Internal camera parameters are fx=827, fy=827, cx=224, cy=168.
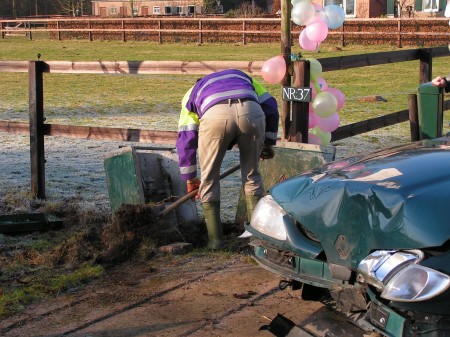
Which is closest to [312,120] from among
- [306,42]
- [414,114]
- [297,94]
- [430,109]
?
[297,94]

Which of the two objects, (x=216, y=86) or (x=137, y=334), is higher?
(x=216, y=86)

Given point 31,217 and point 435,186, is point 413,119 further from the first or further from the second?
point 435,186

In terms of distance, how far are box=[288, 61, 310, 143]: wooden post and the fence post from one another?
2.61 meters

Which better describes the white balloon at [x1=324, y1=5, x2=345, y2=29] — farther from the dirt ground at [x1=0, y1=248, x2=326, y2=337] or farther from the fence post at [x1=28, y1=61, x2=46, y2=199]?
the dirt ground at [x1=0, y1=248, x2=326, y2=337]

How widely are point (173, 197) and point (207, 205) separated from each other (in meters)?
→ 0.65

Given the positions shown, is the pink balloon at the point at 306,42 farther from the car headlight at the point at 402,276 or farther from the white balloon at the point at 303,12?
the car headlight at the point at 402,276

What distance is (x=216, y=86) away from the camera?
5.54m

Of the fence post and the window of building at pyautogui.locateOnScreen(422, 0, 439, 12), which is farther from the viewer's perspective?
the window of building at pyautogui.locateOnScreen(422, 0, 439, 12)

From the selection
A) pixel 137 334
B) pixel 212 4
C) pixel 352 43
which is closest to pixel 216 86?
pixel 137 334

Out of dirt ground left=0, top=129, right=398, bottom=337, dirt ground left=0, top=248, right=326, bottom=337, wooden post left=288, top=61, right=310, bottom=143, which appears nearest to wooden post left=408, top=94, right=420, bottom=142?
wooden post left=288, top=61, right=310, bottom=143

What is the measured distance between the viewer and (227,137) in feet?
18.2

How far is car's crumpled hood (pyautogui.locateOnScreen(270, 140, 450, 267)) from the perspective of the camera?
3.00 metres

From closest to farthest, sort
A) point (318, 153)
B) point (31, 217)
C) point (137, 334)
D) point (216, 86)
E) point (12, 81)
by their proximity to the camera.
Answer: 1. point (137, 334)
2. point (216, 86)
3. point (318, 153)
4. point (31, 217)
5. point (12, 81)

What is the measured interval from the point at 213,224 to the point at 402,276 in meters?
3.10
